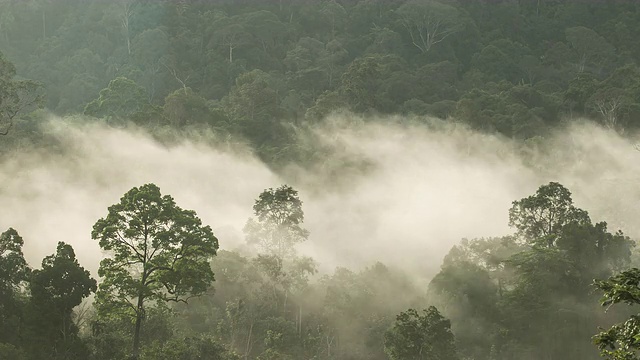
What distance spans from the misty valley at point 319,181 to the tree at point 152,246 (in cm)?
13

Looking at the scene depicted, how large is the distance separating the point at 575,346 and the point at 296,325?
61.9 ft

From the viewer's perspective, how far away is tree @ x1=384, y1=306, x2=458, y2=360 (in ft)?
159

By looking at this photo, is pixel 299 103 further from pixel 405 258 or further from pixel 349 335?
pixel 349 335

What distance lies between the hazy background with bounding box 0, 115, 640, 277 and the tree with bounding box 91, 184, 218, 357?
2413 centimetres

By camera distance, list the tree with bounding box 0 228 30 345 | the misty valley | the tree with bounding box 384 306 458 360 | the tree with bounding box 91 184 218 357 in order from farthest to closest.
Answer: the tree with bounding box 384 306 458 360, the misty valley, the tree with bounding box 0 228 30 345, the tree with bounding box 91 184 218 357

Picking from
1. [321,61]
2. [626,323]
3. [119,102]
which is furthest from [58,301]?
[321,61]

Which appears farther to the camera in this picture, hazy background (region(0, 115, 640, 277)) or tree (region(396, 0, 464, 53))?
tree (region(396, 0, 464, 53))

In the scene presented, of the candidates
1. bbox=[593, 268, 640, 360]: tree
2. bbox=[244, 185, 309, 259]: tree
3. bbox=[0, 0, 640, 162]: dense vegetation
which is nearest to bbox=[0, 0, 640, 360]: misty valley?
bbox=[593, 268, 640, 360]: tree

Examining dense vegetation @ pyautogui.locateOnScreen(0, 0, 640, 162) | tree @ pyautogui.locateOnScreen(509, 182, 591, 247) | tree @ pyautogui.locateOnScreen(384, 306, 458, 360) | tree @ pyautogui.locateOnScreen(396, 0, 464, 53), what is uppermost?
tree @ pyautogui.locateOnScreen(396, 0, 464, 53)

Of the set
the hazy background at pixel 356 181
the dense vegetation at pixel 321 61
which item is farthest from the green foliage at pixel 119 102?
the hazy background at pixel 356 181

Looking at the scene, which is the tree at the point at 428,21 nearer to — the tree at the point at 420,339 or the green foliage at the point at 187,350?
the tree at the point at 420,339

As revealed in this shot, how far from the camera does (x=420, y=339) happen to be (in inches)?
1909

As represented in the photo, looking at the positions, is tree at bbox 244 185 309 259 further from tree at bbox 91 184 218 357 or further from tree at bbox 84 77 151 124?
tree at bbox 84 77 151 124

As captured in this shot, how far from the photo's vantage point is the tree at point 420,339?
48375mm
